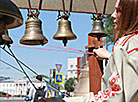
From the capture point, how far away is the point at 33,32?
4.17 m

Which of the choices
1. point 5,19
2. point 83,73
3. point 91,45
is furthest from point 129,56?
point 83,73

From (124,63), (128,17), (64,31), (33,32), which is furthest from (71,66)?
(124,63)

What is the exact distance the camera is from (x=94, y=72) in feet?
14.9

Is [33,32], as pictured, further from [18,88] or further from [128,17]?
[18,88]

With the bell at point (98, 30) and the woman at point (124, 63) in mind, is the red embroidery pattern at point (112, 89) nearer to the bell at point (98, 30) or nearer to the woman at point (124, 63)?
the woman at point (124, 63)

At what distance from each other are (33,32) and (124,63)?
296 cm

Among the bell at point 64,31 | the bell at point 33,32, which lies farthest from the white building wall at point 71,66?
the bell at point 33,32

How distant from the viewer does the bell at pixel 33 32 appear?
4.16m

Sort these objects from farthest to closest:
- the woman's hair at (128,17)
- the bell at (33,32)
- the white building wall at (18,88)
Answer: the white building wall at (18,88)
the bell at (33,32)
the woman's hair at (128,17)

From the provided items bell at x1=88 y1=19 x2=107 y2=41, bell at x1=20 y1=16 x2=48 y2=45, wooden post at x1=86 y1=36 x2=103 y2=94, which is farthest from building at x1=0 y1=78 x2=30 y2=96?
bell at x1=20 y1=16 x2=48 y2=45

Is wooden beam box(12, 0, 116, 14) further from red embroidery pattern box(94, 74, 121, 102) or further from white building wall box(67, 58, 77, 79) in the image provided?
white building wall box(67, 58, 77, 79)

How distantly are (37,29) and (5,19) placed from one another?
2280 mm

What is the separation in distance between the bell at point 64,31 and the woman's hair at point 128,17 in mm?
2792

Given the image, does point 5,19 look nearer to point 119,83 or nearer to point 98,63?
point 119,83
